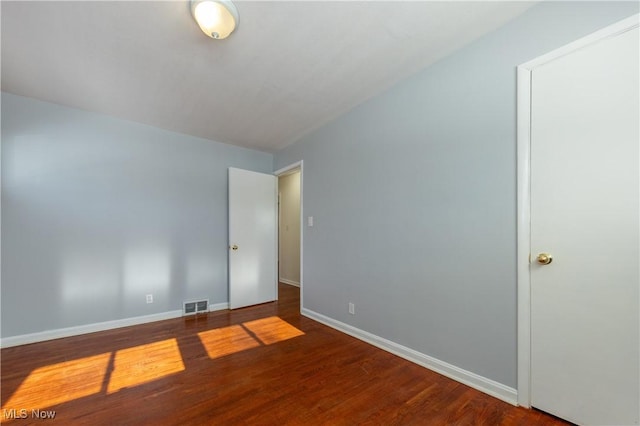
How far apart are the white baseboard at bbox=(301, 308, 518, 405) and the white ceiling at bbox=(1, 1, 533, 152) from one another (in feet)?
7.96

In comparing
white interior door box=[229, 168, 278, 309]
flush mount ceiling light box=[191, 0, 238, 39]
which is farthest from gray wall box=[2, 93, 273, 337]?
flush mount ceiling light box=[191, 0, 238, 39]

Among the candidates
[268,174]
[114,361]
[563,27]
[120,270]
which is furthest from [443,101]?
[120,270]

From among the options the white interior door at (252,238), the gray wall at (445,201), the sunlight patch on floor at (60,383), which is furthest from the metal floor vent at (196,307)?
the gray wall at (445,201)

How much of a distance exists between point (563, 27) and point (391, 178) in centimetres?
145

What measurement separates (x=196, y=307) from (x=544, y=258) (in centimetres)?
381

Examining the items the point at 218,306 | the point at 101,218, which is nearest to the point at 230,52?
the point at 101,218

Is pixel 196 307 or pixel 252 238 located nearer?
pixel 196 307

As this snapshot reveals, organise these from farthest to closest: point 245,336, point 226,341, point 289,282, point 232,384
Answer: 1. point 289,282
2. point 245,336
3. point 226,341
4. point 232,384

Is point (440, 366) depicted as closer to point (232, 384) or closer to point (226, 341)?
point (232, 384)

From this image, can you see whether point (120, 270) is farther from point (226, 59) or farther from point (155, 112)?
point (226, 59)

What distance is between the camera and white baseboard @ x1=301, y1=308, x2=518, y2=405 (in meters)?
1.75

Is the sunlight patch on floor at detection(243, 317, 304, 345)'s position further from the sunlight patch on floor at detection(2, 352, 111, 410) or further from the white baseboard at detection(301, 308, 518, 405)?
the sunlight patch on floor at detection(2, 352, 111, 410)

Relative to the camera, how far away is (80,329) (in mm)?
2922

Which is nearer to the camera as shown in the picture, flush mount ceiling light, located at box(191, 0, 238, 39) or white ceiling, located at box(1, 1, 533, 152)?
flush mount ceiling light, located at box(191, 0, 238, 39)
